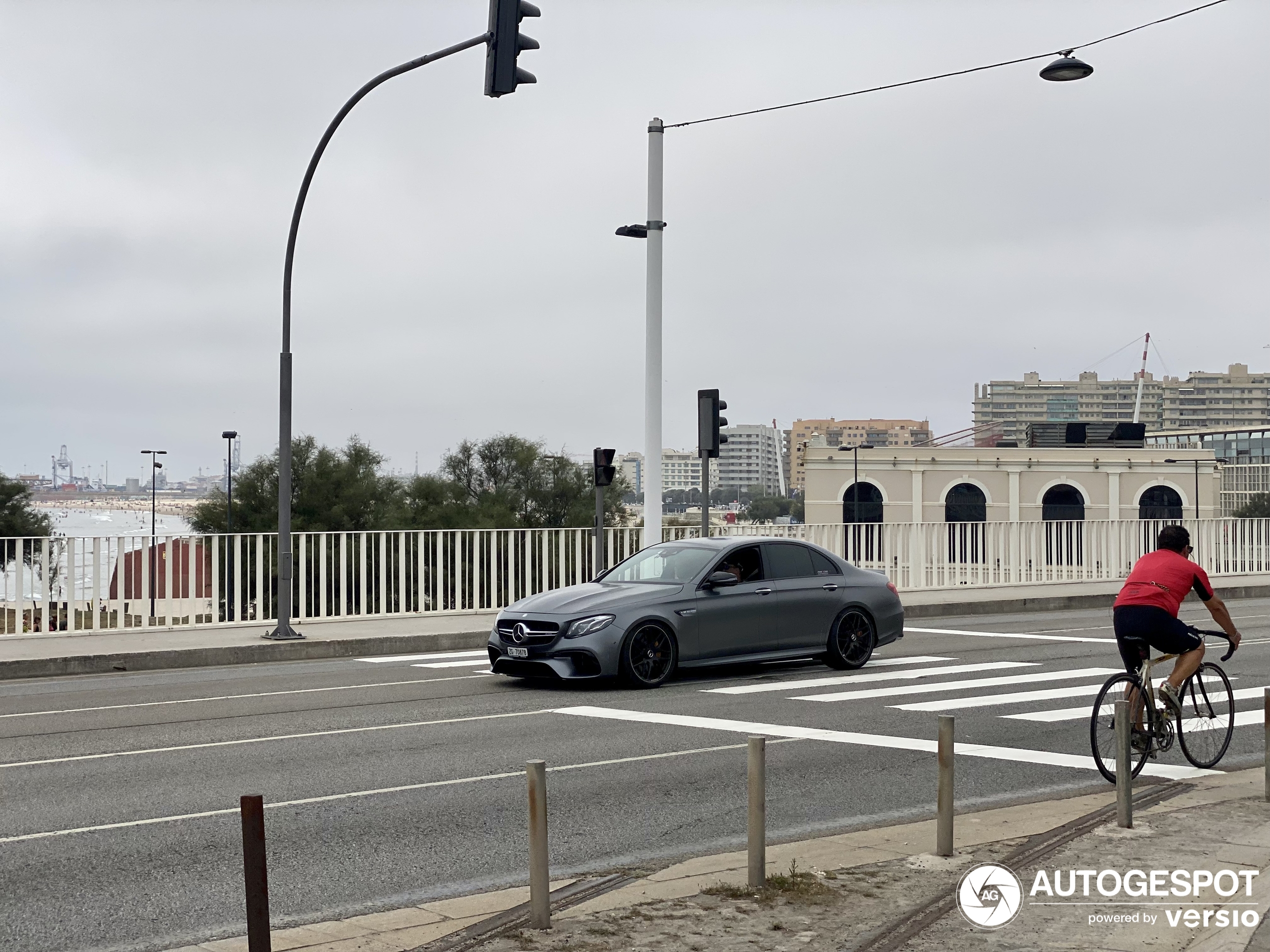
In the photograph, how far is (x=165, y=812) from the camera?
25.8ft

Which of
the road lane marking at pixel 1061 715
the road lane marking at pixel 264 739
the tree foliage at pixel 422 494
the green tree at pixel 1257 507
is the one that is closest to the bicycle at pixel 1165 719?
the road lane marking at pixel 1061 715

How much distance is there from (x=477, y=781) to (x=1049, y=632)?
1304 cm

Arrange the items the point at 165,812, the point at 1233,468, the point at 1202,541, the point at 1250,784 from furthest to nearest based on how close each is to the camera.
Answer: the point at 1233,468
the point at 1202,541
the point at 1250,784
the point at 165,812

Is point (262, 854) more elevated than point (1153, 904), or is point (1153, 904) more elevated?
point (262, 854)

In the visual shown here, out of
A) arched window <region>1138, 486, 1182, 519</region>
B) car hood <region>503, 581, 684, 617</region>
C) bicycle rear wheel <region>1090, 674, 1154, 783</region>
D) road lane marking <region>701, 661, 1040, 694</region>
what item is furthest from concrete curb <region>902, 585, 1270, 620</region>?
arched window <region>1138, 486, 1182, 519</region>

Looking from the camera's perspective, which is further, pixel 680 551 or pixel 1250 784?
pixel 680 551

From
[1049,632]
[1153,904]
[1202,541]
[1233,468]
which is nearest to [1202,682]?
[1153,904]

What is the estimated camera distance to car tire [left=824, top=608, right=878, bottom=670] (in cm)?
1501

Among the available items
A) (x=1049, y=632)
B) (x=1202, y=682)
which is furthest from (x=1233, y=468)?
(x=1202, y=682)

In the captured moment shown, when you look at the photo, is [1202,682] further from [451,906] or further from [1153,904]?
[451,906]

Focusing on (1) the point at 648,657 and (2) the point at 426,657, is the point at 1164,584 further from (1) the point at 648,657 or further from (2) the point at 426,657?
(2) the point at 426,657

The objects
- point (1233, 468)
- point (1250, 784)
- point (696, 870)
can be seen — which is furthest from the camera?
point (1233, 468)

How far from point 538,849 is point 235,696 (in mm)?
8851

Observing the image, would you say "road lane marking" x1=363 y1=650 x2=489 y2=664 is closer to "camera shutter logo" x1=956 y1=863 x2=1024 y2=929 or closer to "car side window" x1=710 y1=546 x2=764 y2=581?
"car side window" x1=710 y1=546 x2=764 y2=581
